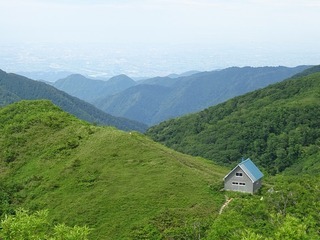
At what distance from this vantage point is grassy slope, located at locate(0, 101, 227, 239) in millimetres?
49625

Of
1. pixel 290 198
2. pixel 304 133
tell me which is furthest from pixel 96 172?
pixel 304 133

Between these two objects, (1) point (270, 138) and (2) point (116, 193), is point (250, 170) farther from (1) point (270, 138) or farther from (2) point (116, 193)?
(1) point (270, 138)

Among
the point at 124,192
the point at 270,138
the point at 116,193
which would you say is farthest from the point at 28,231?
the point at 270,138

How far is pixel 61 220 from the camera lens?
5091 centimetres

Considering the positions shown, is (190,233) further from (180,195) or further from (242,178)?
(242,178)

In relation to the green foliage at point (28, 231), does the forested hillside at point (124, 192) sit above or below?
below

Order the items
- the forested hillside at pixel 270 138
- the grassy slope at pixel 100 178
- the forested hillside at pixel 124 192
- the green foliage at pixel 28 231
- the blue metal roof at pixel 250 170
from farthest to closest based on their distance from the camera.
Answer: the forested hillside at pixel 270 138, the blue metal roof at pixel 250 170, the grassy slope at pixel 100 178, the forested hillside at pixel 124 192, the green foliage at pixel 28 231

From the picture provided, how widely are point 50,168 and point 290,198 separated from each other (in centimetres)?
3424

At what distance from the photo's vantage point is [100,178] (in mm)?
58312

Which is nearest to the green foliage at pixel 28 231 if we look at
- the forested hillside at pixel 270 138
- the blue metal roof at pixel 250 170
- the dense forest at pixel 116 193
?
the dense forest at pixel 116 193

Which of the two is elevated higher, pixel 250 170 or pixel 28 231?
pixel 28 231

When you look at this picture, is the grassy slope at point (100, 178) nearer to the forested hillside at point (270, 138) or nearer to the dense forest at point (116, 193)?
the dense forest at point (116, 193)

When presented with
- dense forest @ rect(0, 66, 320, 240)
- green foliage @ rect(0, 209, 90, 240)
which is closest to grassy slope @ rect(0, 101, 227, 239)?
dense forest @ rect(0, 66, 320, 240)

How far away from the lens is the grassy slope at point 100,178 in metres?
49.6
